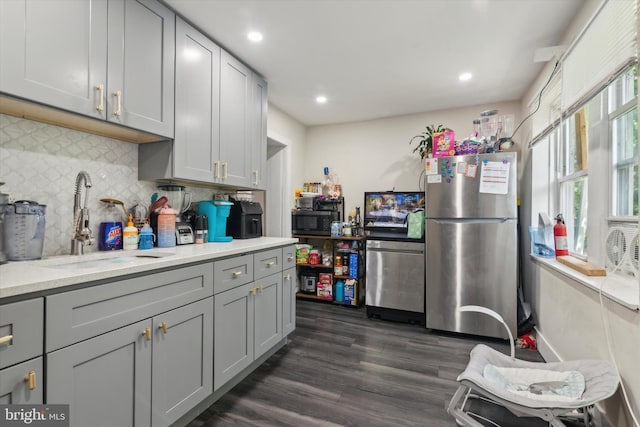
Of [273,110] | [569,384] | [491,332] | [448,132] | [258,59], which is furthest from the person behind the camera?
[273,110]

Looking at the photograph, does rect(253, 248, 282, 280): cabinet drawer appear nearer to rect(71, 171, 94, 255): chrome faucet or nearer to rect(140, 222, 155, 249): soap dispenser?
rect(140, 222, 155, 249): soap dispenser

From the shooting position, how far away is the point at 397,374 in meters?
2.14

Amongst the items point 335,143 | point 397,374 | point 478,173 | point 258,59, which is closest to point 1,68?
point 258,59

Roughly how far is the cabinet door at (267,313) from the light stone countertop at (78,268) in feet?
1.39

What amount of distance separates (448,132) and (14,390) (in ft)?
11.3

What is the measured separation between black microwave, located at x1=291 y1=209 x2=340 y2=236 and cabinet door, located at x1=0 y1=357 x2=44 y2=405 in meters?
3.09

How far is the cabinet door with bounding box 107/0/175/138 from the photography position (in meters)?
Answer: 1.56

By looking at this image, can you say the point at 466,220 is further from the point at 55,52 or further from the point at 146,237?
the point at 55,52

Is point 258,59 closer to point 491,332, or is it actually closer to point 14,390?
point 14,390

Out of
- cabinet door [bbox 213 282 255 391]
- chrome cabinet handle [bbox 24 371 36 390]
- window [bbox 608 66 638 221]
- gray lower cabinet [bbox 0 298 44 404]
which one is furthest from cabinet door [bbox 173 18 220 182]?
window [bbox 608 66 638 221]

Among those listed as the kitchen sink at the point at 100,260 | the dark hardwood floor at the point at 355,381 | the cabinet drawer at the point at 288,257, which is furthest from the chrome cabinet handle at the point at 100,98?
the dark hardwood floor at the point at 355,381

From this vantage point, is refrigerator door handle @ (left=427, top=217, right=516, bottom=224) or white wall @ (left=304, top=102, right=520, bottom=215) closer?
refrigerator door handle @ (left=427, top=217, right=516, bottom=224)

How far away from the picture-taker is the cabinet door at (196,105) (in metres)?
1.94

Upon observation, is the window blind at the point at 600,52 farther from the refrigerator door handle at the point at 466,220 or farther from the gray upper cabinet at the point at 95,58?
the gray upper cabinet at the point at 95,58
